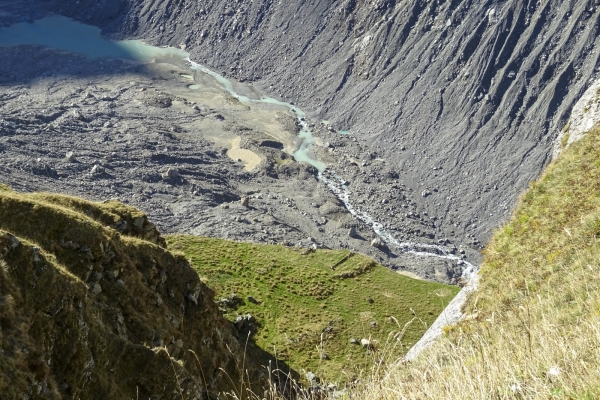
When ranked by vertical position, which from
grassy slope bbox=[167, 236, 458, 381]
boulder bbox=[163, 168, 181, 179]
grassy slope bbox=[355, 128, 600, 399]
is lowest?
boulder bbox=[163, 168, 181, 179]

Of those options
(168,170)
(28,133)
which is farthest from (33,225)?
(28,133)

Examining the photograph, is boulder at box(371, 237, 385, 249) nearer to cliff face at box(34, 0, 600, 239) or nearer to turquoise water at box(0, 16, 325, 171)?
cliff face at box(34, 0, 600, 239)

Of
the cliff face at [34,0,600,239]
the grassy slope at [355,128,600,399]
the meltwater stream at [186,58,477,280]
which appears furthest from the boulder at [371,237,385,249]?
the grassy slope at [355,128,600,399]

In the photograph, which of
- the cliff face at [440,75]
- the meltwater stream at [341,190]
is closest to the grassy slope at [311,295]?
the meltwater stream at [341,190]

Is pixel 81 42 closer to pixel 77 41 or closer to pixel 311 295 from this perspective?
pixel 77 41

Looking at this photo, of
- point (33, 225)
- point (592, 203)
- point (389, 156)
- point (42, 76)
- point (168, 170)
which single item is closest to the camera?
point (592, 203)

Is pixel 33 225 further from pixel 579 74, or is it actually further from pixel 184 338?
pixel 579 74

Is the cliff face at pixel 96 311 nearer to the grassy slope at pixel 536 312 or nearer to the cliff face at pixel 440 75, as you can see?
the grassy slope at pixel 536 312
